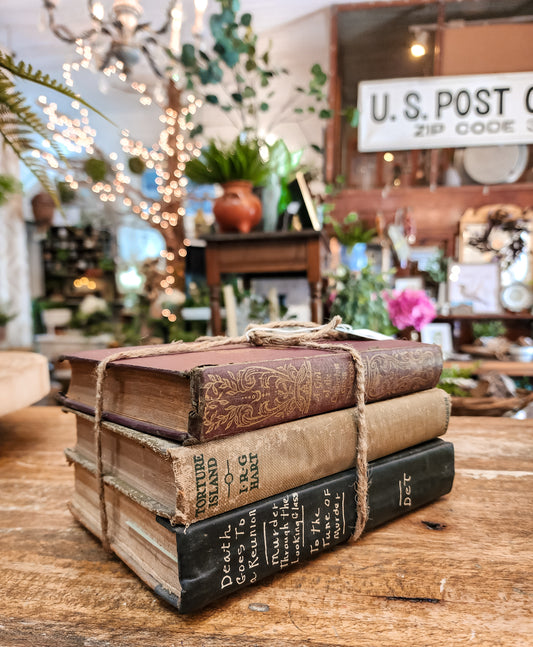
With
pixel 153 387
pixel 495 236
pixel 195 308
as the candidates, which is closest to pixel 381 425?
pixel 153 387

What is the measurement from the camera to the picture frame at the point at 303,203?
1.57m

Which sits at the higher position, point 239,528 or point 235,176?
point 235,176

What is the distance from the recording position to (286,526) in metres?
0.36

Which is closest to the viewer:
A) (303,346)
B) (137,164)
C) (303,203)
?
(303,346)

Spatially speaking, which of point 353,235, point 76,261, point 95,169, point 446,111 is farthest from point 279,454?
point 76,261

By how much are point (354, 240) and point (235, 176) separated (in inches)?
69.3

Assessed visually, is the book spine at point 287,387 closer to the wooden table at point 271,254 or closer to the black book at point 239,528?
the black book at point 239,528

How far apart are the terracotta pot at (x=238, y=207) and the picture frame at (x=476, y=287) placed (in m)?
2.08

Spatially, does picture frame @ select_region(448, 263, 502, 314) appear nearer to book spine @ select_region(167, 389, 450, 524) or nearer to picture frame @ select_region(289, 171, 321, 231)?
picture frame @ select_region(289, 171, 321, 231)

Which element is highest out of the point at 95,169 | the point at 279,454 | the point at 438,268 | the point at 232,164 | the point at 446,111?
the point at 95,169

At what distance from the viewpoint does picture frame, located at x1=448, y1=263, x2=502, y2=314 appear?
10.1 ft

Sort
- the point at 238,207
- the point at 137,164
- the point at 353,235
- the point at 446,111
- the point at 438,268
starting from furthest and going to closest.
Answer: the point at 137,164, the point at 438,268, the point at 353,235, the point at 446,111, the point at 238,207

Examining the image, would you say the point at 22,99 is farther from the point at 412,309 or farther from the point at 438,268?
the point at 438,268

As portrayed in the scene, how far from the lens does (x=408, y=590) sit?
347 millimetres
